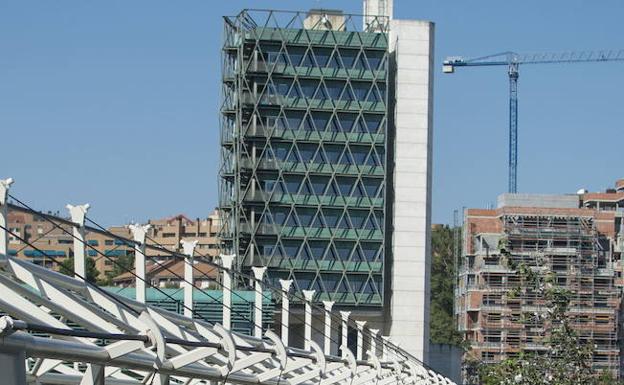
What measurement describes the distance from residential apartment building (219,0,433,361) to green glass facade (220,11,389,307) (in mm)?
72

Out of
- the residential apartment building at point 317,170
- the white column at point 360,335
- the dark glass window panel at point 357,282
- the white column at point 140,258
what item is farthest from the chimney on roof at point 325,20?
the white column at point 140,258

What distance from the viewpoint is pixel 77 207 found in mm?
33719

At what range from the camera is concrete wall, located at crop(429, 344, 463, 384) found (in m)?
160

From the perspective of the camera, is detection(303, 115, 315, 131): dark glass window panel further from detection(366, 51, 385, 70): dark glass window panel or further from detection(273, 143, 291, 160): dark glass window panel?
detection(366, 51, 385, 70): dark glass window panel

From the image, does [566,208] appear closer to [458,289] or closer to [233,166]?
[458,289]

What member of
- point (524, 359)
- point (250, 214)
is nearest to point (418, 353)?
point (250, 214)

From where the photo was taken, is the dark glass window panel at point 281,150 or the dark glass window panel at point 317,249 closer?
the dark glass window panel at point 317,249

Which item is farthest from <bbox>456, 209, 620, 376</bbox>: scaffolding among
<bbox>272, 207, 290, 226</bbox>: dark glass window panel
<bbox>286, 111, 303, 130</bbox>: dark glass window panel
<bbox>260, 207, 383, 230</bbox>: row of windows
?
<bbox>286, 111, 303, 130</bbox>: dark glass window panel

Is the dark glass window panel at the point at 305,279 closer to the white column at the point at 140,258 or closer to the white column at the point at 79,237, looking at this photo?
the white column at the point at 140,258

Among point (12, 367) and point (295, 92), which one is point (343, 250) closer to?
point (295, 92)

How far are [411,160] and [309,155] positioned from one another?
8.73 meters

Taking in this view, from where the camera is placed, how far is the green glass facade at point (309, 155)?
132 metres

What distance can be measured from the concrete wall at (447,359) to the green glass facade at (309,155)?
2767cm

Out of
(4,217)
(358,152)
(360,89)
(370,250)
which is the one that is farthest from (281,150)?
(4,217)
